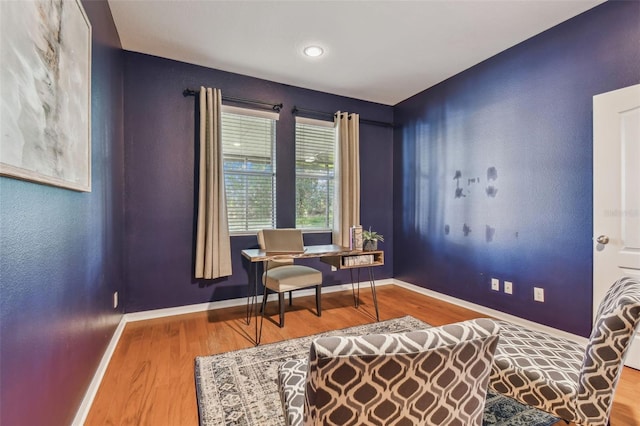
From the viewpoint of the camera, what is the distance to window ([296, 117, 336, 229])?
12.3 ft

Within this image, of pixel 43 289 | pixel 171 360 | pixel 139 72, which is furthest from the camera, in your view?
pixel 139 72

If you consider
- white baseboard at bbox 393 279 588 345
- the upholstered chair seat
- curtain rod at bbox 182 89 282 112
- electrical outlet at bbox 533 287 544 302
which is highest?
curtain rod at bbox 182 89 282 112

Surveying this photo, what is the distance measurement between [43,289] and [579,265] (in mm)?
3415

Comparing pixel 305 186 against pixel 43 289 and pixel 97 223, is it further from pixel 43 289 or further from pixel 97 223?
pixel 43 289

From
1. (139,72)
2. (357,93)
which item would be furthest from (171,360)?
(357,93)

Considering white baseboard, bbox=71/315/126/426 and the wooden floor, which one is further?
the wooden floor

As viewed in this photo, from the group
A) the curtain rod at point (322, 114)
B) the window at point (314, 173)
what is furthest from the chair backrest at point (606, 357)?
the curtain rod at point (322, 114)

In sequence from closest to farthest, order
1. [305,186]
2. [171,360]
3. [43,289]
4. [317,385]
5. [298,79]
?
[317,385], [43,289], [171,360], [298,79], [305,186]

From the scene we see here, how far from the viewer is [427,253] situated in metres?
3.81

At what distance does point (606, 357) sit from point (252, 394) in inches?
67.4

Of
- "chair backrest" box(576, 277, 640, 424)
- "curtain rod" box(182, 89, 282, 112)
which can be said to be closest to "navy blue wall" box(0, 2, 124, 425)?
"curtain rod" box(182, 89, 282, 112)

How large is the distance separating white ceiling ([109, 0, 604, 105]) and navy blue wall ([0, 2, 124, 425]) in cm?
50

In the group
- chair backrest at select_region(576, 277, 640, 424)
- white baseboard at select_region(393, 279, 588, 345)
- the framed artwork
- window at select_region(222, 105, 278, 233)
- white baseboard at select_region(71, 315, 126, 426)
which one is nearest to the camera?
the framed artwork

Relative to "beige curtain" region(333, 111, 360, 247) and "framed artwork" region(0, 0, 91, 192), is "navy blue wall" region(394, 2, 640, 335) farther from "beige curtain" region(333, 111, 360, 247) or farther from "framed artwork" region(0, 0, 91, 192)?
"framed artwork" region(0, 0, 91, 192)
